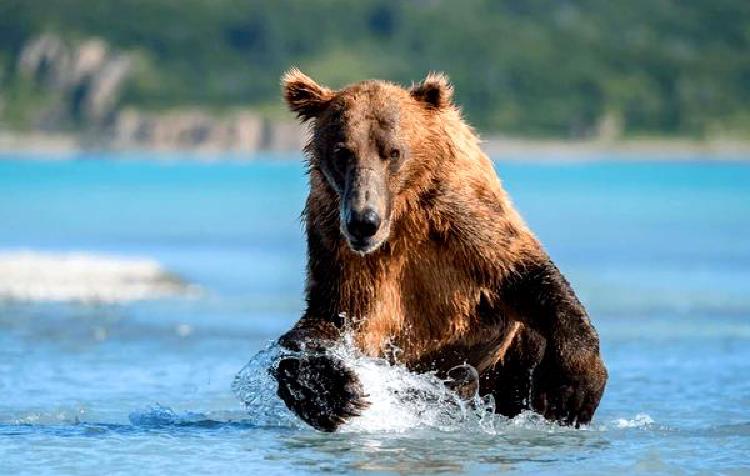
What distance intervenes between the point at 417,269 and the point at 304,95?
1.00m

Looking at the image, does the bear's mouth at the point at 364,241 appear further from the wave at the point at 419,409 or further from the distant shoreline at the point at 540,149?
the distant shoreline at the point at 540,149

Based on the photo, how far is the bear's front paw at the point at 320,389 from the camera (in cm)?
774

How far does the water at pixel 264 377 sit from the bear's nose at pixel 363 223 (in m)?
0.70

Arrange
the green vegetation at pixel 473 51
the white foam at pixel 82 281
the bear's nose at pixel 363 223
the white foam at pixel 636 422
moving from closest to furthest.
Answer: the bear's nose at pixel 363 223
the white foam at pixel 636 422
the white foam at pixel 82 281
the green vegetation at pixel 473 51

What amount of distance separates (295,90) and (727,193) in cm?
7062

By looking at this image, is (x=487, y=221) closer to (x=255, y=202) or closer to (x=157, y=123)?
(x=255, y=202)

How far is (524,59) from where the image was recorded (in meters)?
166

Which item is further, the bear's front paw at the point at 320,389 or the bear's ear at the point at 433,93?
the bear's ear at the point at 433,93

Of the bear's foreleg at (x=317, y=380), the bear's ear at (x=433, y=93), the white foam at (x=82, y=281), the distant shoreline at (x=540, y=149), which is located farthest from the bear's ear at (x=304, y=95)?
the distant shoreline at (x=540, y=149)

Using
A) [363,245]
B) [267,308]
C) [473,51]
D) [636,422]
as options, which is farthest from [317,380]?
→ [473,51]

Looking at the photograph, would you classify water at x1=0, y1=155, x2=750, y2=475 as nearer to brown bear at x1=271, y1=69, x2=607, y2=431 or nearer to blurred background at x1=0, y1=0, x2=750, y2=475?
blurred background at x1=0, y1=0, x2=750, y2=475

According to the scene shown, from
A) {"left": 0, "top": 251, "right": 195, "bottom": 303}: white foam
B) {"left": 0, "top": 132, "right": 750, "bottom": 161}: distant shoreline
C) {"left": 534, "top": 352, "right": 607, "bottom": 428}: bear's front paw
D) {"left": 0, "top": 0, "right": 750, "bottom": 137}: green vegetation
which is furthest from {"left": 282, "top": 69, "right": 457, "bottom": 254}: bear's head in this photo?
{"left": 0, "top": 132, "right": 750, "bottom": 161}: distant shoreline

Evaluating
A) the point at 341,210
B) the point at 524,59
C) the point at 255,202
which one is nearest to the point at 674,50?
the point at 524,59

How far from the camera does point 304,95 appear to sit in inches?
327
